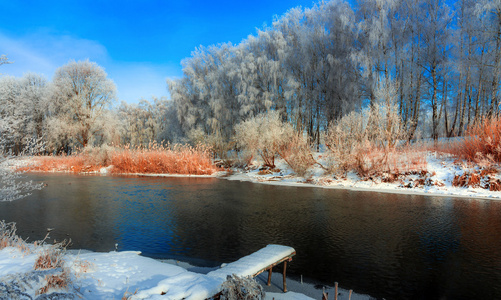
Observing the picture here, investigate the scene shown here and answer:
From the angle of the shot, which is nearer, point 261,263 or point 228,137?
point 261,263

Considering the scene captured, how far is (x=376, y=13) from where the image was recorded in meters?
21.6

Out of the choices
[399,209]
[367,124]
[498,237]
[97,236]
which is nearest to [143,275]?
[97,236]

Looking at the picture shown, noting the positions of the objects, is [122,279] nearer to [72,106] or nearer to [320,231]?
[320,231]

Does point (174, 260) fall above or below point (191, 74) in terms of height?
below

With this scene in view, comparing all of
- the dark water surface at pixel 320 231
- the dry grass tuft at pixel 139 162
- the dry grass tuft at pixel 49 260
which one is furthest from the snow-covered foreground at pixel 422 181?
the dry grass tuft at pixel 49 260

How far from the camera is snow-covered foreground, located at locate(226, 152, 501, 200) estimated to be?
11.5 m

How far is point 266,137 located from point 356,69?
995 centimetres

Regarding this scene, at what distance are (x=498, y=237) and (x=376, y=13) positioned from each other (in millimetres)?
19967

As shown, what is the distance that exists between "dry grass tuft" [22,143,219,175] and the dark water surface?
8.22 m

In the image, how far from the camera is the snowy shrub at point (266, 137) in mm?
18461

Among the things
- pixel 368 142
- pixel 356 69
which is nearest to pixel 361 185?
pixel 368 142

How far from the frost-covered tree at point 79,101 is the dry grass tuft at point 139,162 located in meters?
7.78

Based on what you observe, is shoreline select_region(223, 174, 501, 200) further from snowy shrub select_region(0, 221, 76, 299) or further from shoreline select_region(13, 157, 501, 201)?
snowy shrub select_region(0, 221, 76, 299)

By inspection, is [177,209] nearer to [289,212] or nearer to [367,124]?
[289,212]
